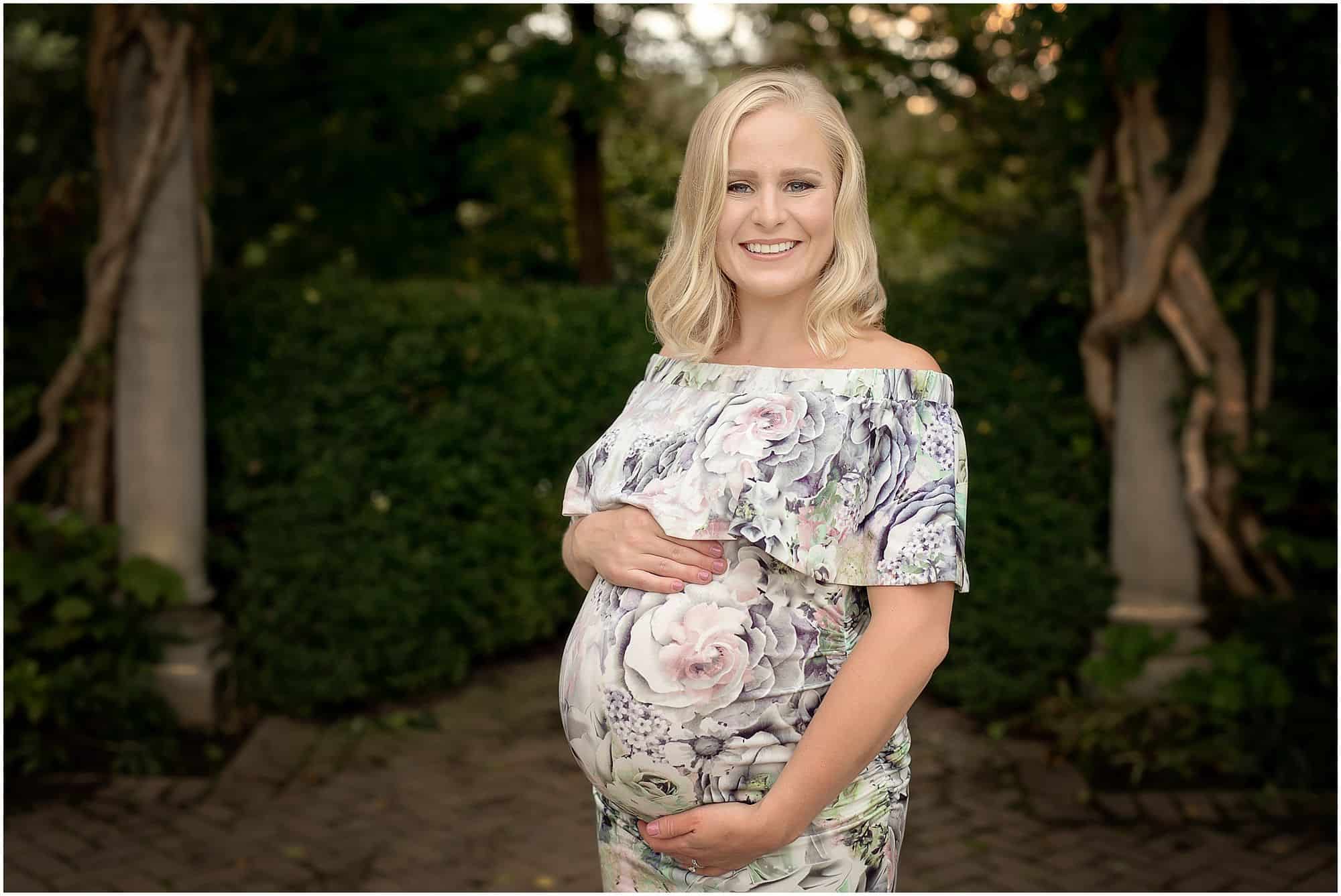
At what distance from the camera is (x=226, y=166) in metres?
6.63

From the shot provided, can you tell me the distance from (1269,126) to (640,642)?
12.5 feet

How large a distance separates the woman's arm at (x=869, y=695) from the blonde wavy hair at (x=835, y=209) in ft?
1.26

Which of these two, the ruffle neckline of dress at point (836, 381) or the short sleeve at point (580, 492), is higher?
the ruffle neckline of dress at point (836, 381)

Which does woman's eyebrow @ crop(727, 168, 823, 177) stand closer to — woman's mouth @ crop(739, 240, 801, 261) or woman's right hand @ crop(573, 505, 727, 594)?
woman's mouth @ crop(739, 240, 801, 261)

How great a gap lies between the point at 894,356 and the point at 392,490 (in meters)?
3.81

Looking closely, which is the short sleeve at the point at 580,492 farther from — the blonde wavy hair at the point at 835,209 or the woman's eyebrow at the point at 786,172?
the woman's eyebrow at the point at 786,172

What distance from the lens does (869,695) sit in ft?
5.06

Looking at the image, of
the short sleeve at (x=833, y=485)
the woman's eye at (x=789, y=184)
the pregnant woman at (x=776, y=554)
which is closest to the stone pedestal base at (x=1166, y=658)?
the pregnant woman at (x=776, y=554)

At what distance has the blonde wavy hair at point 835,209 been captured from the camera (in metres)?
1.69

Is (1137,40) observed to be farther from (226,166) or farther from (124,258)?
(226,166)

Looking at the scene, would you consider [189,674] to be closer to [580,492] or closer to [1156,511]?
[580,492]

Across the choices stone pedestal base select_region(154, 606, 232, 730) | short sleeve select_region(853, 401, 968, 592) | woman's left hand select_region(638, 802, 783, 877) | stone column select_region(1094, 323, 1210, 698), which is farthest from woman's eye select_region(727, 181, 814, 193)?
stone pedestal base select_region(154, 606, 232, 730)

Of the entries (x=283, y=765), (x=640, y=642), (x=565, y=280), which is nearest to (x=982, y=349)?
(x=283, y=765)

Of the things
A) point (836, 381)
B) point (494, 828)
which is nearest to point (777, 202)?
point (836, 381)
